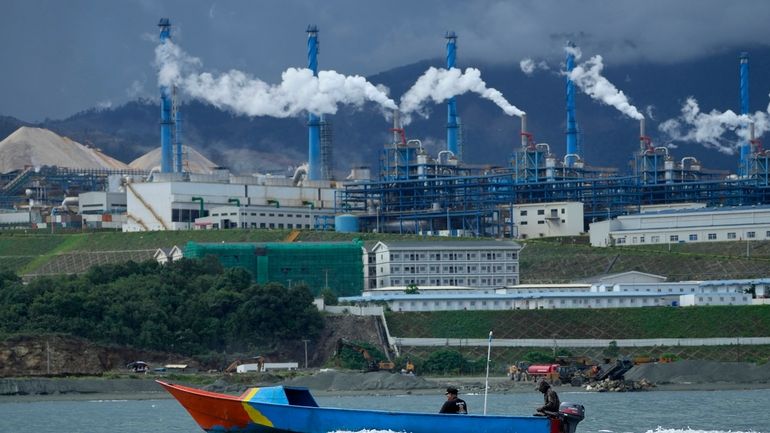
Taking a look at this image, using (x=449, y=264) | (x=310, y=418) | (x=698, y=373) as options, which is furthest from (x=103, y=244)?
(x=310, y=418)

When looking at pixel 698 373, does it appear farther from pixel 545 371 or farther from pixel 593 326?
pixel 593 326

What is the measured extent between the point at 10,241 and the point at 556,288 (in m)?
54.2

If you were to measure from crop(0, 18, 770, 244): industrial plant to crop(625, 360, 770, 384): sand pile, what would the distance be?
62.1 metres

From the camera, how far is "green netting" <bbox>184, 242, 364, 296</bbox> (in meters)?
130

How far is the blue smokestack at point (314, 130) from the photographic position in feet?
604

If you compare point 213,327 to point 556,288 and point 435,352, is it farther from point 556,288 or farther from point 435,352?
point 556,288

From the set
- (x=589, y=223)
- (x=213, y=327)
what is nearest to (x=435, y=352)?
(x=213, y=327)

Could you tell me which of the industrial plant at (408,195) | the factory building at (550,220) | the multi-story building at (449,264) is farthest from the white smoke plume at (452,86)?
the multi-story building at (449,264)

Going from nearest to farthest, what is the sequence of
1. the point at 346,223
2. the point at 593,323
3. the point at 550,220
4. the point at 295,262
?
the point at 593,323, the point at 295,262, the point at 346,223, the point at 550,220

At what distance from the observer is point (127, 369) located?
336ft

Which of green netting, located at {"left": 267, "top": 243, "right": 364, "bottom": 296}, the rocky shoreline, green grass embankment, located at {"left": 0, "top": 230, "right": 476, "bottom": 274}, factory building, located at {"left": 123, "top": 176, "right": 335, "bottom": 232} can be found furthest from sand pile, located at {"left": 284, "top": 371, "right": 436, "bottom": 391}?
factory building, located at {"left": 123, "top": 176, "right": 335, "bottom": 232}

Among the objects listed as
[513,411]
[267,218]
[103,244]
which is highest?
[267,218]

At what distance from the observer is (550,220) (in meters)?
159

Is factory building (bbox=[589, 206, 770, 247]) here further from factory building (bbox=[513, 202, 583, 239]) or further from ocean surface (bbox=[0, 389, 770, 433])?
ocean surface (bbox=[0, 389, 770, 433])
